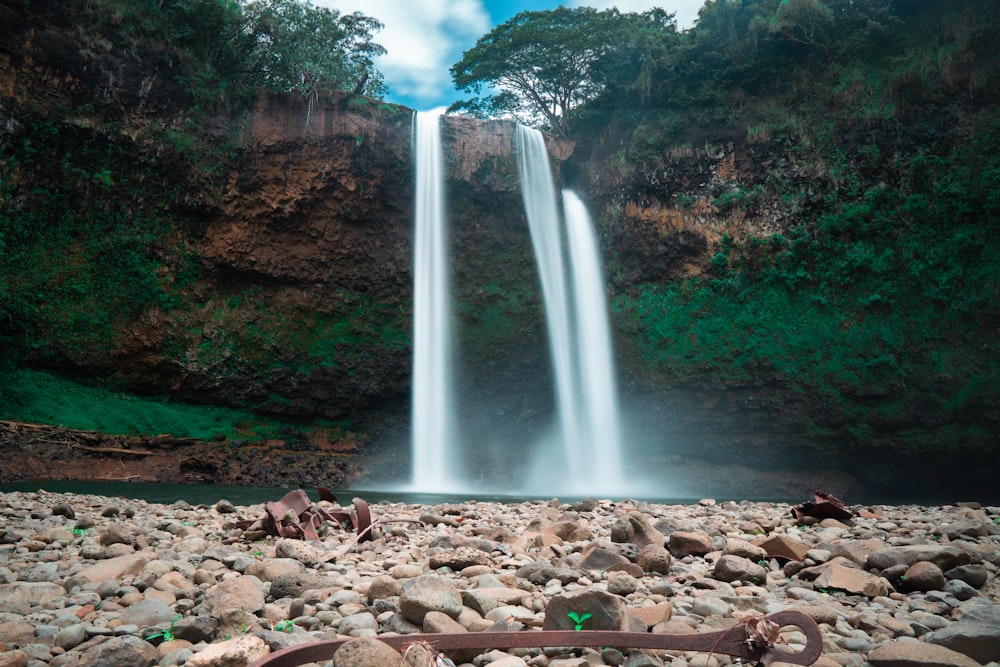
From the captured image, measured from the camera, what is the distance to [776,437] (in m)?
17.5

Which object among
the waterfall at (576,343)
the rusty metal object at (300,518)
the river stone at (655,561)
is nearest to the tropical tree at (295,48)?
the waterfall at (576,343)

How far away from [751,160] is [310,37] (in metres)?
15.1

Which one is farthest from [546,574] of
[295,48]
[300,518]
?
[295,48]

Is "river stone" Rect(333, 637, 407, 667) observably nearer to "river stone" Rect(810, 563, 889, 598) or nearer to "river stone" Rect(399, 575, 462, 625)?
"river stone" Rect(399, 575, 462, 625)

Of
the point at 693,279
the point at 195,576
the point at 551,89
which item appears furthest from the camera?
the point at 551,89

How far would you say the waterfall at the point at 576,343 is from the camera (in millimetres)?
18016

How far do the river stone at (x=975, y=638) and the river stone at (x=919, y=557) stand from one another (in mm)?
1074

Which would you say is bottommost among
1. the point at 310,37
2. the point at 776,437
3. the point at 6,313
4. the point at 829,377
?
the point at 776,437

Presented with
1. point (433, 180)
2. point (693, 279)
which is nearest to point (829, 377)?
point (693, 279)

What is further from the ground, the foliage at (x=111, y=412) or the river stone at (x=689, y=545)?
the foliage at (x=111, y=412)

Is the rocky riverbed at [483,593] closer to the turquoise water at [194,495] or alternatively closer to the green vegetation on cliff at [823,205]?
the turquoise water at [194,495]

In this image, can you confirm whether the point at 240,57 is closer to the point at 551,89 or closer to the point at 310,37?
the point at 310,37

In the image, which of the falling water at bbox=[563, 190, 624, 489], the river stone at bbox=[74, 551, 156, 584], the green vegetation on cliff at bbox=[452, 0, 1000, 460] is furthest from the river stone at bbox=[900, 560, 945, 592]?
the green vegetation on cliff at bbox=[452, 0, 1000, 460]

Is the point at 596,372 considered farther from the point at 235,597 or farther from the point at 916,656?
the point at 916,656
